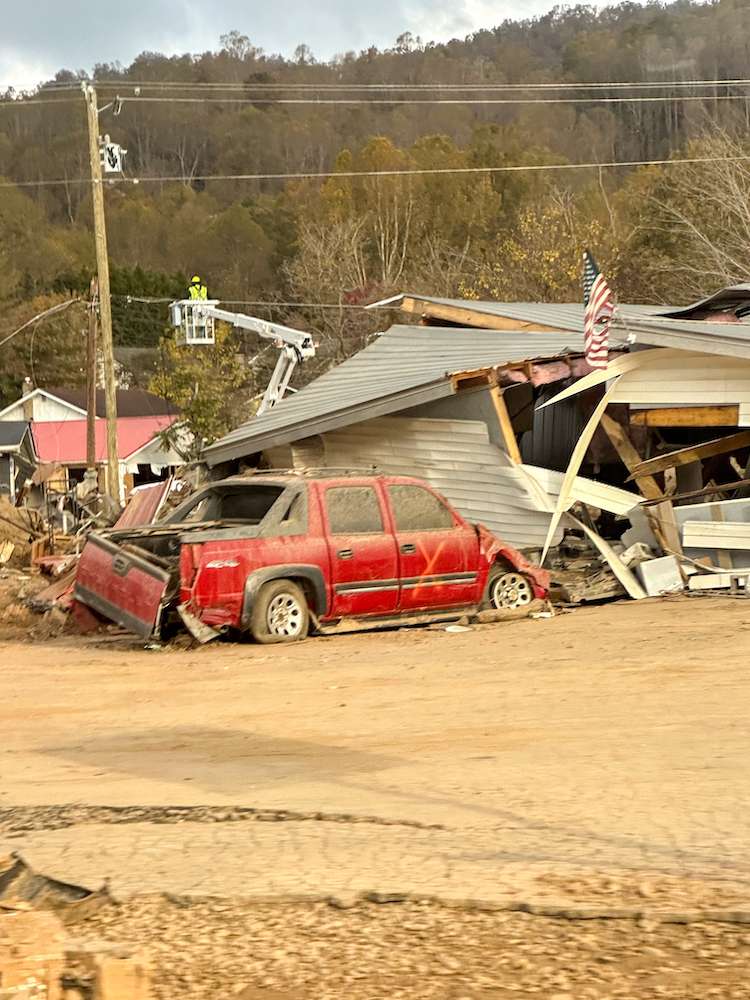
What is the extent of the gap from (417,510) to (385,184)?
2364 inches

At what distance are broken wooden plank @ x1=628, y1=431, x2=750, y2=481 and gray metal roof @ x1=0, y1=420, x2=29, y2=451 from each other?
4203 cm

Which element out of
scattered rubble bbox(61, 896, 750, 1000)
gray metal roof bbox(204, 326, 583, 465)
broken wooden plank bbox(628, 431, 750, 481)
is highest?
gray metal roof bbox(204, 326, 583, 465)

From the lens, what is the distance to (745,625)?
532 inches

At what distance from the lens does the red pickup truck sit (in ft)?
43.3

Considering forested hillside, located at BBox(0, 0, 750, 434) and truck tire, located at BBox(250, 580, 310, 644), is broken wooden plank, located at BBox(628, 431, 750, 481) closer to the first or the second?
truck tire, located at BBox(250, 580, 310, 644)

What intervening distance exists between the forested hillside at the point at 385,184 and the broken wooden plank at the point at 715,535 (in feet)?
66.8

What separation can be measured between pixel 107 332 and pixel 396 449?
14.0 m

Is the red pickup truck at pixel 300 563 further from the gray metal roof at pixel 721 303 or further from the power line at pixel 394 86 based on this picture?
the power line at pixel 394 86

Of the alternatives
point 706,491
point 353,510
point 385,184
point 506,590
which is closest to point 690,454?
point 706,491

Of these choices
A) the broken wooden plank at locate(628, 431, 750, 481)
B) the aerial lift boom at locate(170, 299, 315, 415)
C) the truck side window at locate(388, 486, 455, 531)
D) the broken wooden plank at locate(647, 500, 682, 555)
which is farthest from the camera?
the aerial lift boom at locate(170, 299, 315, 415)

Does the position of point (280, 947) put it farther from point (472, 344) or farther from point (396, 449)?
point (472, 344)

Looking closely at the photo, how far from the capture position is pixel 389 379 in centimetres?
2016

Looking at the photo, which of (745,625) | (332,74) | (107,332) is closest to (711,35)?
(332,74)

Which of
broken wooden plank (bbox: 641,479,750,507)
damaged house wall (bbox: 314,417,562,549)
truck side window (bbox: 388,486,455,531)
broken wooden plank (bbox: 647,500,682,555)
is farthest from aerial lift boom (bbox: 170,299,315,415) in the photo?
truck side window (bbox: 388,486,455,531)
